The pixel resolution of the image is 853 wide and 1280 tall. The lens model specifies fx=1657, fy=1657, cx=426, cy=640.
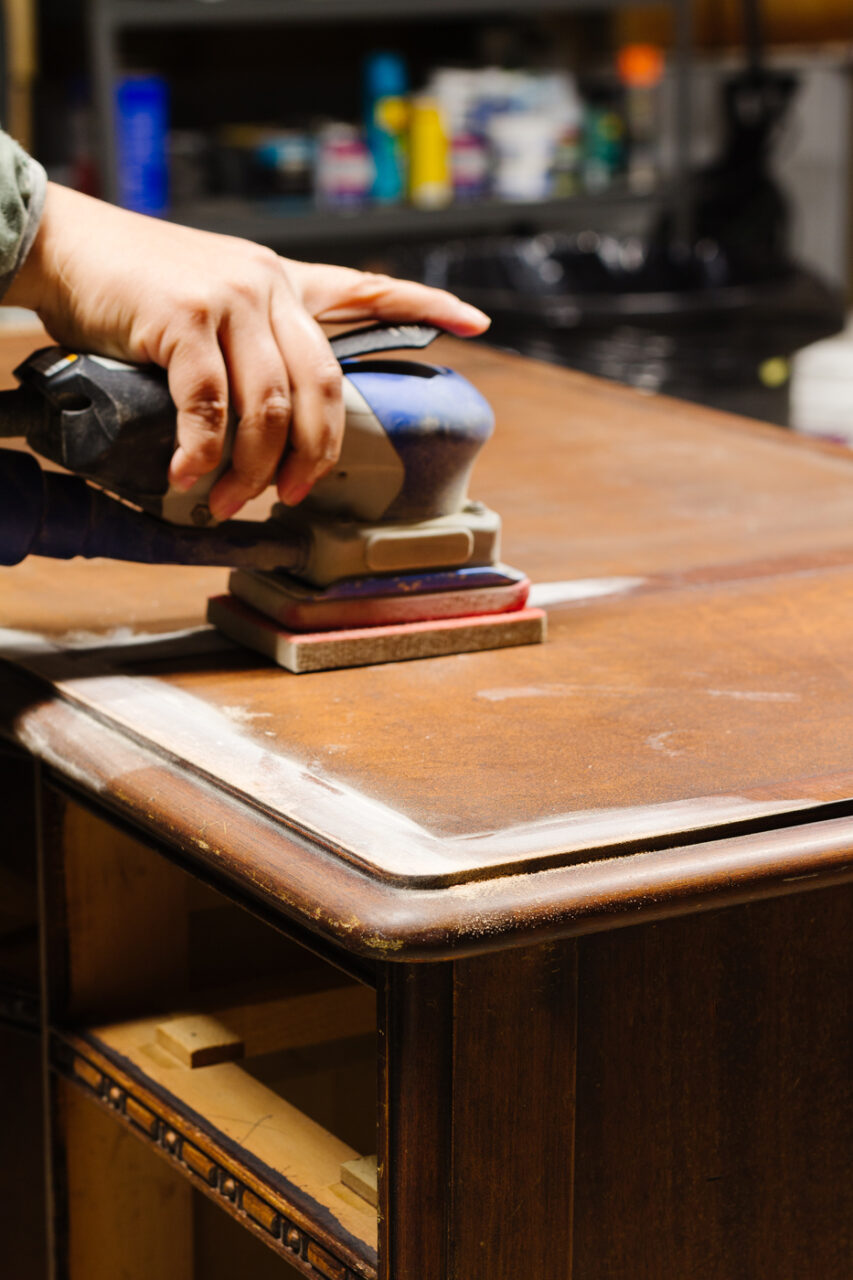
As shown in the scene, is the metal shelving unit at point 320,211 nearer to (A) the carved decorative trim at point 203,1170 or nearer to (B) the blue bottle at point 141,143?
(B) the blue bottle at point 141,143

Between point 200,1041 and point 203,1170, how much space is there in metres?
0.08

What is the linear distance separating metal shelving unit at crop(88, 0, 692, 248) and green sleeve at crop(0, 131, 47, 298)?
2.12 m

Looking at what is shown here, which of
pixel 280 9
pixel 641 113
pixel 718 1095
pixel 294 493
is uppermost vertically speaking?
pixel 280 9

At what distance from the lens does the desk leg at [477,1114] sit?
68 cm

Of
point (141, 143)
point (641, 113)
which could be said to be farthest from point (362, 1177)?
point (641, 113)

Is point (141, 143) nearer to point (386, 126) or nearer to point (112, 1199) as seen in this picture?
point (386, 126)

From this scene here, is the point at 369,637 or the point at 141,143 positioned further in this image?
the point at 141,143

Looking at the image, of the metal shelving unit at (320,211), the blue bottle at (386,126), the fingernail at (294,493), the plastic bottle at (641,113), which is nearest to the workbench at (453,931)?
the fingernail at (294,493)

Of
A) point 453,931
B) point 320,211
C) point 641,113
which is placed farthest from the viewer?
point 641,113

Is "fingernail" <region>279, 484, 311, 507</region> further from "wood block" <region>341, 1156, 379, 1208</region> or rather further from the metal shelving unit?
the metal shelving unit

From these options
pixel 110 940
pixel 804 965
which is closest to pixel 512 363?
pixel 110 940

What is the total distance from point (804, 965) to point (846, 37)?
3488mm

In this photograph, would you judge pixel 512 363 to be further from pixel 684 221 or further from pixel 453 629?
pixel 684 221

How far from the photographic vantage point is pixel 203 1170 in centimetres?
88
